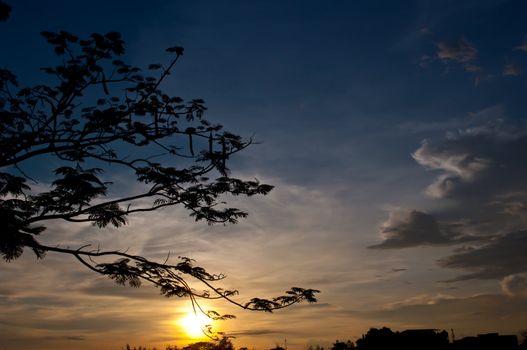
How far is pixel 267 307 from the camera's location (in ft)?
44.8

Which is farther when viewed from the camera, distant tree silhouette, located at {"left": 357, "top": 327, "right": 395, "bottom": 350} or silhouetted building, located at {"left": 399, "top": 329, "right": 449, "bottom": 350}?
distant tree silhouette, located at {"left": 357, "top": 327, "right": 395, "bottom": 350}

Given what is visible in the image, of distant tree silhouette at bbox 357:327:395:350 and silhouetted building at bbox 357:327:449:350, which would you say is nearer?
silhouetted building at bbox 357:327:449:350

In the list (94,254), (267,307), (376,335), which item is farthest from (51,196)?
(376,335)

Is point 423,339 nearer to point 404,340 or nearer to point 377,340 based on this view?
point 404,340

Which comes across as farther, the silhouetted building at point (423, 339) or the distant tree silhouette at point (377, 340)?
the distant tree silhouette at point (377, 340)

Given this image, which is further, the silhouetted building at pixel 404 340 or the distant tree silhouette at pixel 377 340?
the distant tree silhouette at pixel 377 340

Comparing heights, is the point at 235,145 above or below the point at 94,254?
above

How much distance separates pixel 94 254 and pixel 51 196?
6.60 ft

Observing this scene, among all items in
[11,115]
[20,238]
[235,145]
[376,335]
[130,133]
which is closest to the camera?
[20,238]

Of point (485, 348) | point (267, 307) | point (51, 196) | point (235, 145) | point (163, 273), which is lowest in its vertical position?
point (485, 348)

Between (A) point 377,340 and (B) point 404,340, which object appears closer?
(B) point 404,340

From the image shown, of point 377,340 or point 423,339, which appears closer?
point 423,339

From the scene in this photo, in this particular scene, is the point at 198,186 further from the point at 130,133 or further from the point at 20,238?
the point at 20,238

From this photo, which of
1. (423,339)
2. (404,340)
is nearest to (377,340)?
(404,340)
